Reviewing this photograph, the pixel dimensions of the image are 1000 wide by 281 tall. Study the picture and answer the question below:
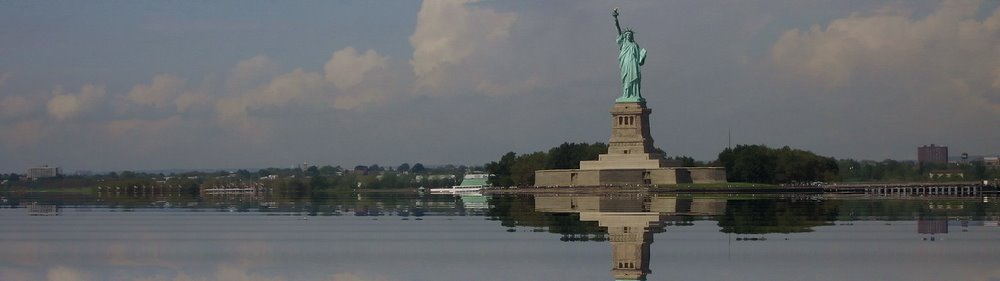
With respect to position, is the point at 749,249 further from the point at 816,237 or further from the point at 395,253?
the point at 395,253

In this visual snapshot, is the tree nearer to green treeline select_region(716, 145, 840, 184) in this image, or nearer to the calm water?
green treeline select_region(716, 145, 840, 184)

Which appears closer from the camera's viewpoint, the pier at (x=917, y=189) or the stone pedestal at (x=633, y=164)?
the stone pedestal at (x=633, y=164)

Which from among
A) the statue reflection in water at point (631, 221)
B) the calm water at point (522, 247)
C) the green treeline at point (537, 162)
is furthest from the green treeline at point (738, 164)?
the calm water at point (522, 247)

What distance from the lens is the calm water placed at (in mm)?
34188

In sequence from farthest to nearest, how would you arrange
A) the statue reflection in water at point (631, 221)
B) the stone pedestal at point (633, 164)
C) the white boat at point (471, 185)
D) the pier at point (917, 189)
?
the white boat at point (471, 185) < the pier at point (917, 189) < the stone pedestal at point (633, 164) < the statue reflection in water at point (631, 221)

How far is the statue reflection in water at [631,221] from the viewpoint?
35438 mm

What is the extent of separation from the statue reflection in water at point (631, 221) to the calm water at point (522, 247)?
0.08m

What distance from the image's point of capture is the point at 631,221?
54312mm

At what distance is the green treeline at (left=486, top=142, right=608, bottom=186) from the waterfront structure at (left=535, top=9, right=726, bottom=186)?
44.1 ft

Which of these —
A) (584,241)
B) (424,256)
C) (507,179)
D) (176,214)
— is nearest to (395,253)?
(424,256)

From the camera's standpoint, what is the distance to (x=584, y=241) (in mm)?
43656

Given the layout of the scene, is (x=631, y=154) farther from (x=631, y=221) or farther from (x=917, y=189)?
(x=631, y=221)

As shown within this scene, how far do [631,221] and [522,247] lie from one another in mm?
13224

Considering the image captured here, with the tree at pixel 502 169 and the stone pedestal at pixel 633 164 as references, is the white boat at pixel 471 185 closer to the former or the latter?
the tree at pixel 502 169
